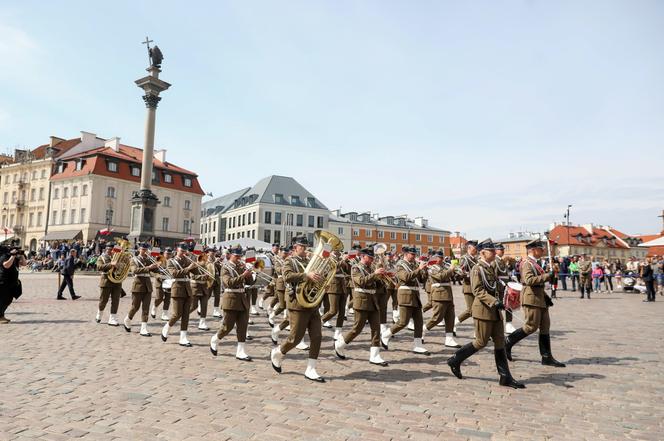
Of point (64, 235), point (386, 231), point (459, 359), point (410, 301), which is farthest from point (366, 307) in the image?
point (386, 231)

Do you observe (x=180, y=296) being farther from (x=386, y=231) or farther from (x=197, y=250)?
(x=386, y=231)

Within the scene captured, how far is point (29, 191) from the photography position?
66.2 meters

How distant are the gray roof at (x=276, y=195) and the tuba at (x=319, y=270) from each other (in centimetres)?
7095

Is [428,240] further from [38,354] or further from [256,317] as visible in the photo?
[38,354]

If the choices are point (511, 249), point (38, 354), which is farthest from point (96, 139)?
point (511, 249)

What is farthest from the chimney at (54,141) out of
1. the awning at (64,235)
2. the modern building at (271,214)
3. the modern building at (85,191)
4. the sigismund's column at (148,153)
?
the sigismund's column at (148,153)

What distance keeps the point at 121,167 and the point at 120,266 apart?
5454 cm

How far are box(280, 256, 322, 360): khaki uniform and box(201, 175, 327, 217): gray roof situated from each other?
2794 inches

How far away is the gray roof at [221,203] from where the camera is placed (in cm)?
8894

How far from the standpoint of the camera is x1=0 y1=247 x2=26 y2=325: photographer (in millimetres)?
12445

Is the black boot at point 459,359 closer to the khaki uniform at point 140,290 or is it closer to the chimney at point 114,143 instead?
the khaki uniform at point 140,290

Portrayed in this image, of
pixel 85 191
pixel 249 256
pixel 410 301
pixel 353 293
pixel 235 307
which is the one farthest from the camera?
pixel 85 191

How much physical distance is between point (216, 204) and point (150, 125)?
65.4m

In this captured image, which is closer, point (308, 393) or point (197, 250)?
point (308, 393)
